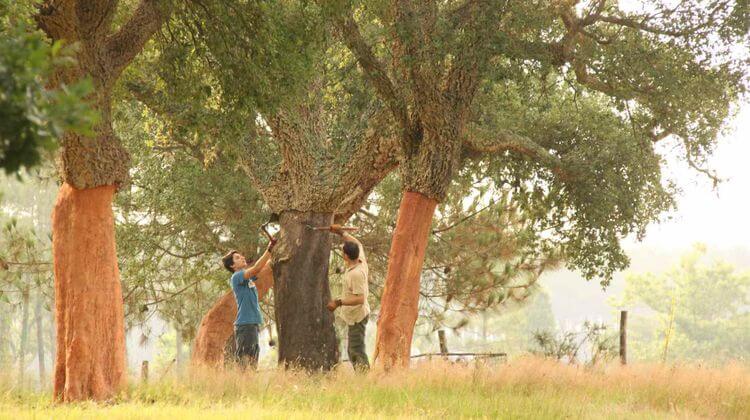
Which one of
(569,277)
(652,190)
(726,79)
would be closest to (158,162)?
(652,190)

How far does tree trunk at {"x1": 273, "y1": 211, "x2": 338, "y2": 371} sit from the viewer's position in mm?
15773

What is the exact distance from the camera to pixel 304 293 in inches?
629

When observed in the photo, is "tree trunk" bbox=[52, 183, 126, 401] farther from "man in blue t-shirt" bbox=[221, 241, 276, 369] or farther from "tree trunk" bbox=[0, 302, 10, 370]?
"tree trunk" bbox=[0, 302, 10, 370]

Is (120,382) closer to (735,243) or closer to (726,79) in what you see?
(726,79)

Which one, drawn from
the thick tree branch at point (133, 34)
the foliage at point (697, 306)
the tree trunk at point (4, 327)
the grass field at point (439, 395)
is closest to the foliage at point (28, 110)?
the grass field at point (439, 395)

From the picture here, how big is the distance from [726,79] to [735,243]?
156992 mm

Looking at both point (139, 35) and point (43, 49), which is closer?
point (43, 49)

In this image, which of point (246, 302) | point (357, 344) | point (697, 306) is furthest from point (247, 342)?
point (697, 306)

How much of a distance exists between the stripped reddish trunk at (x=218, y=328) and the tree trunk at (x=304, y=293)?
4.99m

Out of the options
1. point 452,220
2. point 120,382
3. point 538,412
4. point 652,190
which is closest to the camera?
point 538,412

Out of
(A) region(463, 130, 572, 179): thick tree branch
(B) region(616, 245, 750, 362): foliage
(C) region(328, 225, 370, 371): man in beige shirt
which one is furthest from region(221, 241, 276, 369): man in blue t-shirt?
(B) region(616, 245, 750, 362): foliage

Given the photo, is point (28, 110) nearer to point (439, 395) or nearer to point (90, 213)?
point (90, 213)

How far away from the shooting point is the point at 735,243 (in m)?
161

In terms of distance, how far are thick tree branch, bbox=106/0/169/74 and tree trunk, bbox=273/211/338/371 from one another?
508 cm
